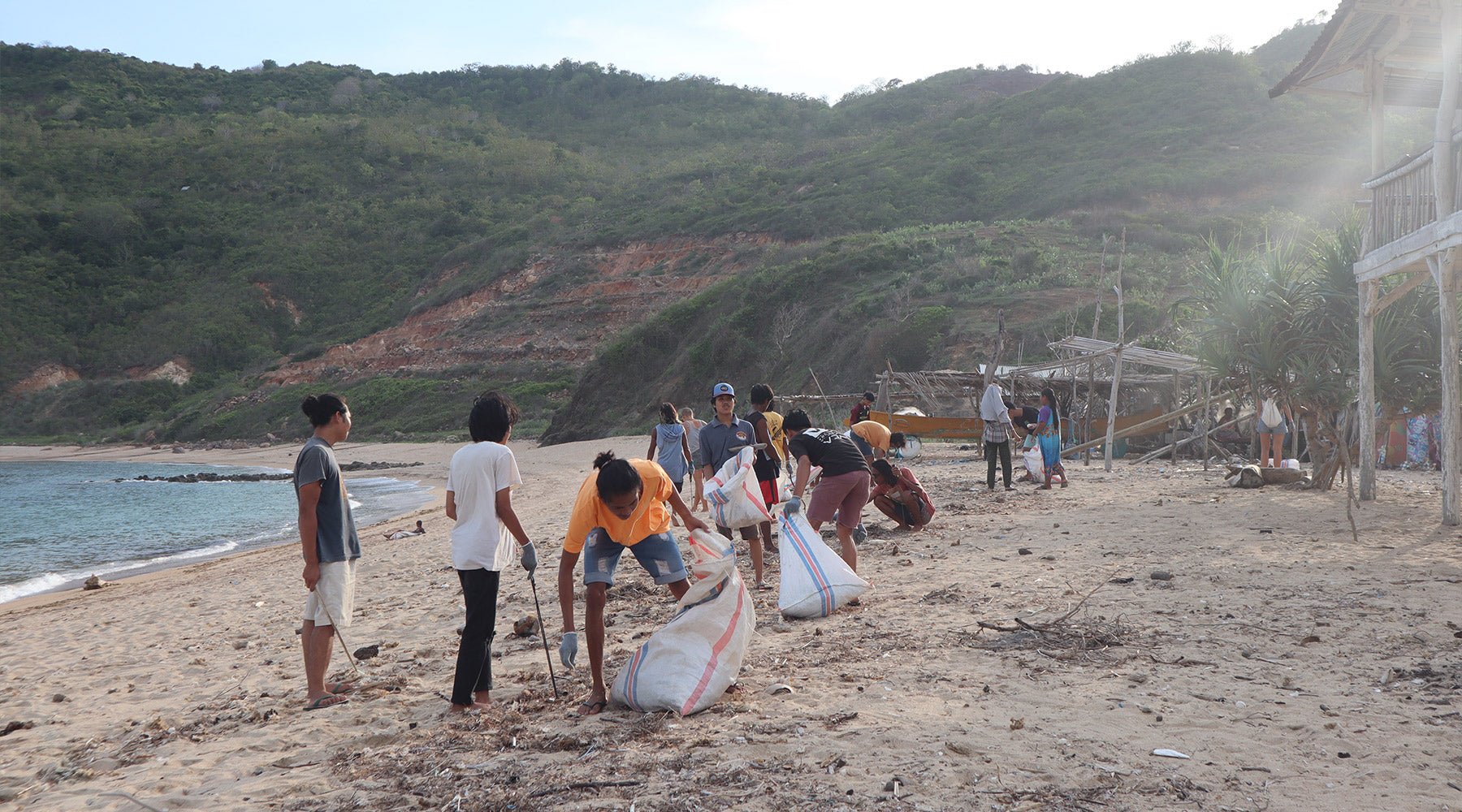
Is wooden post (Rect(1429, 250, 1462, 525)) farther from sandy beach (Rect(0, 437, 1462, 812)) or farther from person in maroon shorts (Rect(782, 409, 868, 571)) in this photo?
person in maroon shorts (Rect(782, 409, 868, 571))

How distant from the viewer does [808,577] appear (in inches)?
211

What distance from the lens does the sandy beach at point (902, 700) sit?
3.01 metres

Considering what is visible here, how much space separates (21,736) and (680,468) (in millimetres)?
4985

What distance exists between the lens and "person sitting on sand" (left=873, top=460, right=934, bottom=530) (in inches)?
283

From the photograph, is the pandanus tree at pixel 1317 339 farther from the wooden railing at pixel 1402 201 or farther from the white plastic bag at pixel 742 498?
the white plastic bag at pixel 742 498

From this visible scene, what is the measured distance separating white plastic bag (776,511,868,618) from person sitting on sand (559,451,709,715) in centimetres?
149

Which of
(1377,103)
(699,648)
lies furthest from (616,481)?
(1377,103)

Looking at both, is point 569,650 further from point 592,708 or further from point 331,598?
point 331,598

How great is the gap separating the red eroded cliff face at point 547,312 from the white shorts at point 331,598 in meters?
34.3

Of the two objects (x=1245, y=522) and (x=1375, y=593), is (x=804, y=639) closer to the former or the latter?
(x=1375, y=593)

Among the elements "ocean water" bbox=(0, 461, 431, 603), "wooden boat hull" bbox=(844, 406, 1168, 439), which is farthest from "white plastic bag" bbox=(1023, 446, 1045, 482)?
"ocean water" bbox=(0, 461, 431, 603)

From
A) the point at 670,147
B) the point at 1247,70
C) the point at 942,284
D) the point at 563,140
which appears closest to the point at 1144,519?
the point at 942,284

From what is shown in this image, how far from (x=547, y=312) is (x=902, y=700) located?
130 feet

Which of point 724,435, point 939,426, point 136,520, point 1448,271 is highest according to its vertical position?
point 1448,271
